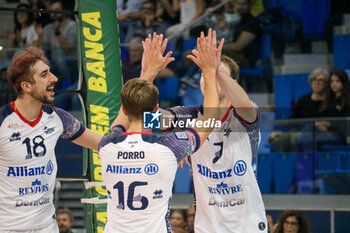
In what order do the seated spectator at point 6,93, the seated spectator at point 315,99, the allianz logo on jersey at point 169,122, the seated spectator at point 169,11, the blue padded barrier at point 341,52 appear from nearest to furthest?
the allianz logo on jersey at point 169,122
the seated spectator at point 6,93
the seated spectator at point 315,99
the blue padded barrier at point 341,52
the seated spectator at point 169,11

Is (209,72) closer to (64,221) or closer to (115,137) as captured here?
(115,137)

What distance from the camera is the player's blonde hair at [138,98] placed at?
12.2 feet

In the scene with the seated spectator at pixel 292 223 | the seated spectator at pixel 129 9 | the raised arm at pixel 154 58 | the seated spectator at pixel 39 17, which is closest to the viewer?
the raised arm at pixel 154 58

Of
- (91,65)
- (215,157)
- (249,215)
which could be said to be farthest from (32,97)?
(249,215)

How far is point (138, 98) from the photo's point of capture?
3701 millimetres

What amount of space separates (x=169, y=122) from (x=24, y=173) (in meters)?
1.10

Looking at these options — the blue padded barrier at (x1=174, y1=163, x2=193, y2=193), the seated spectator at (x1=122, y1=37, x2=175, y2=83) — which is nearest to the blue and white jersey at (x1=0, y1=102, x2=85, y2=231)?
the seated spectator at (x1=122, y1=37, x2=175, y2=83)

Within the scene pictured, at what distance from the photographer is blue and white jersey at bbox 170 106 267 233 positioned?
443 cm

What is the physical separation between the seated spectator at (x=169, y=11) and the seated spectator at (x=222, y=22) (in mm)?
695

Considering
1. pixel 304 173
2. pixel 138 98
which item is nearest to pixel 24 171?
pixel 138 98

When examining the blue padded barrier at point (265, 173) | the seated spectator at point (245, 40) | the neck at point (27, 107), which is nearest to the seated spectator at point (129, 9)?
the seated spectator at point (245, 40)

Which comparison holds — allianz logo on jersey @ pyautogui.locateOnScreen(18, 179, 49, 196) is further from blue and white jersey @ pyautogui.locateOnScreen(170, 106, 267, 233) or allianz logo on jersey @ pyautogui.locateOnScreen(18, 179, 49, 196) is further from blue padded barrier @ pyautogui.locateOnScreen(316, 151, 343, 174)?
blue padded barrier @ pyautogui.locateOnScreen(316, 151, 343, 174)

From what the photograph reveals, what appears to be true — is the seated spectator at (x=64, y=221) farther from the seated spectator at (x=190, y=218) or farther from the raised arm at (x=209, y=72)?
the raised arm at (x=209, y=72)

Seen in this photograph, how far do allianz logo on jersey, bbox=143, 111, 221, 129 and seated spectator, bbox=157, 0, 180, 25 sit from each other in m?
6.07
